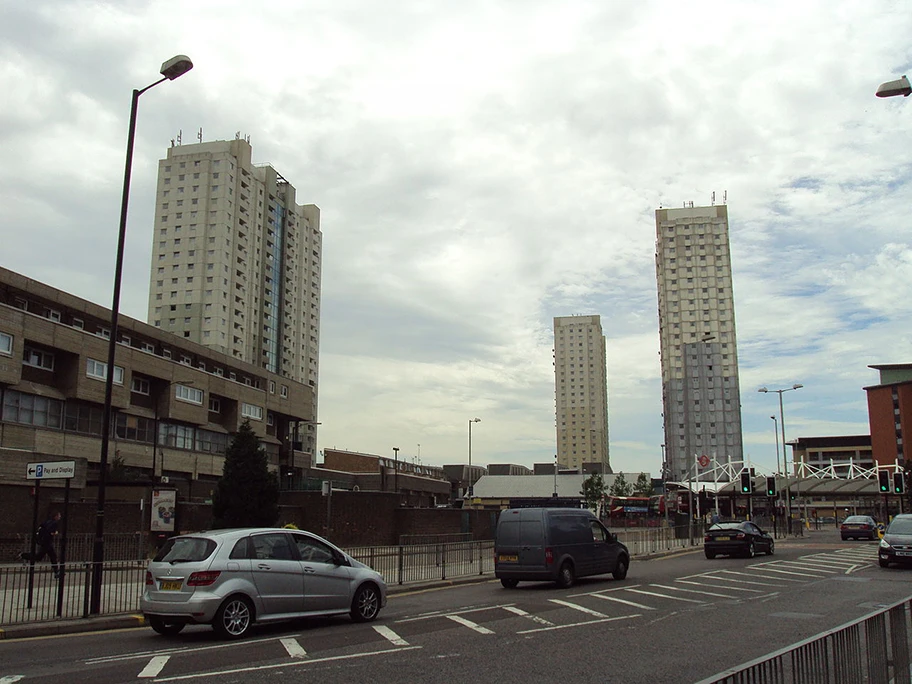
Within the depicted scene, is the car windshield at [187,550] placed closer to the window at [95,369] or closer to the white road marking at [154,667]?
the white road marking at [154,667]

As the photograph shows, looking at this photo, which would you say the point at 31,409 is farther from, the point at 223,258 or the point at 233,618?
the point at 223,258

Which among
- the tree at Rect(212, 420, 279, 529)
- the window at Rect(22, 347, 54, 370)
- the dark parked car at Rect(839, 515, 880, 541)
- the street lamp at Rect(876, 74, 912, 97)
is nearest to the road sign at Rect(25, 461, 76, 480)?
the street lamp at Rect(876, 74, 912, 97)

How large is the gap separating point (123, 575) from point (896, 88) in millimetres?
18458

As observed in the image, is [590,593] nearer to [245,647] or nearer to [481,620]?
[481,620]

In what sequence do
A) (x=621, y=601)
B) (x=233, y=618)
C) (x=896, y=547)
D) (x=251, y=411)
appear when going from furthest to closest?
(x=251, y=411) < (x=896, y=547) < (x=621, y=601) < (x=233, y=618)

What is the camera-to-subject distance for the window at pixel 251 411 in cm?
6453

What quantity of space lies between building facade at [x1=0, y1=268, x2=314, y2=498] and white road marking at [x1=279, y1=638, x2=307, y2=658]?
111 ft

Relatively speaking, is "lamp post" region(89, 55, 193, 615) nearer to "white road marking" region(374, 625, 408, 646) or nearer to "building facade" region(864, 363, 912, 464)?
"white road marking" region(374, 625, 408, 646)

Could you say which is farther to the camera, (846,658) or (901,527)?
(901,527)

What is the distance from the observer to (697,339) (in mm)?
150750

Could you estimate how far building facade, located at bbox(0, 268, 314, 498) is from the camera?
43.5m

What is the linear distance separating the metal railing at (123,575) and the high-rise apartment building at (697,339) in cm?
11853

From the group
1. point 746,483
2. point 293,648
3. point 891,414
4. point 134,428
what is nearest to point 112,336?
point 293,648

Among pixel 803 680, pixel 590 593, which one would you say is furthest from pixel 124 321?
pixel 803 680
